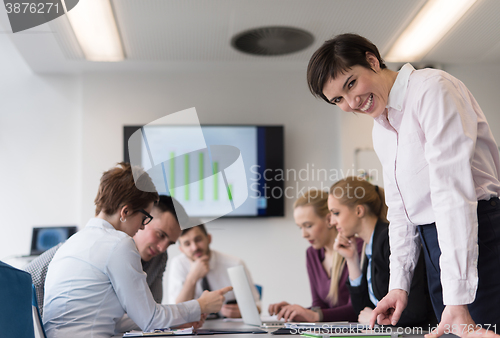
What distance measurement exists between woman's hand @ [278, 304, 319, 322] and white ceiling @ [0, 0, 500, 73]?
6.06ft

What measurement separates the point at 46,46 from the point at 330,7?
213 cm

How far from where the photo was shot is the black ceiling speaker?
3.15 metres

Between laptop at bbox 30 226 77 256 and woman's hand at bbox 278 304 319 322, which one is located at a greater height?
laptop at bbox 30 226 77 256

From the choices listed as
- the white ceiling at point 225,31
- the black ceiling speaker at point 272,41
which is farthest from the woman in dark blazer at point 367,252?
the black ceiling speaker at point 272,41

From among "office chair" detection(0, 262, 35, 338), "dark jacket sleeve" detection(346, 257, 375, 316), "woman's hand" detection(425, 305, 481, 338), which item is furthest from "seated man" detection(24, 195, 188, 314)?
"woman's hand" detection(425, 305, 481, 338)

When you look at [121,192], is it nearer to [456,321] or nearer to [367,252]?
[367,252]

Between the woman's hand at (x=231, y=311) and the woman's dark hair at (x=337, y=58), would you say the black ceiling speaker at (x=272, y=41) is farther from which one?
the woman's dark hair at (x=337, y=58)

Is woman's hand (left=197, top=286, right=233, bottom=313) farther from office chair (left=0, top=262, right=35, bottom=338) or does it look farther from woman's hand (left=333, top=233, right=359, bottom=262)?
office chair (left=0, top=262, right=35, bottom=338)

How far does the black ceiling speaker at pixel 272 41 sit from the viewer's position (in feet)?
10.3

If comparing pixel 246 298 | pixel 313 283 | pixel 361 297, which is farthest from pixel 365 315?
pixel 313 283

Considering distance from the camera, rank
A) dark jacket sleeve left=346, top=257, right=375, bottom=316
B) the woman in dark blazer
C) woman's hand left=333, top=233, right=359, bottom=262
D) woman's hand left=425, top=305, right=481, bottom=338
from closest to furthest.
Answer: woman's hand left=425, top=305, right=481, bottom=338 < the woman in dark blazer < dark jacket sleeve left=346, top=257, right=375, bottom=316 < woman's hand left=333, top=233, right=359, bottom=262

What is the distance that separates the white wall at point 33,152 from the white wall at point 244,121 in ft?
0.66

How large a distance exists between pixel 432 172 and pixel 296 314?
114 cm

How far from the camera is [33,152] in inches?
151
